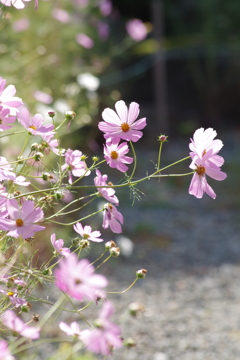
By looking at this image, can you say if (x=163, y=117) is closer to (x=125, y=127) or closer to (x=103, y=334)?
(x=125, y=127)

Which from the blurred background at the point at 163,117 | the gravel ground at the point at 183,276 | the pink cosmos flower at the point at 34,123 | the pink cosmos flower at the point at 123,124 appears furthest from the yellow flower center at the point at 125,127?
the gravel ground at the point at 183,276

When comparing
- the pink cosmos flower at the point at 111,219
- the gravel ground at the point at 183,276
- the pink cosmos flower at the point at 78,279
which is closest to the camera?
the pink cosmos flower at the point at 78,279

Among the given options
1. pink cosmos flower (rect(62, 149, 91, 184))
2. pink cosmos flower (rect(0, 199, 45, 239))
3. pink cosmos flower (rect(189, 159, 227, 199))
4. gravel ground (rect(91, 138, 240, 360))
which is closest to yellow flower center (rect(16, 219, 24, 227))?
pink cosmos flower (rect(0, 199, 45, 239))

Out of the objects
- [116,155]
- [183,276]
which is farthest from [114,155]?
[183,276]

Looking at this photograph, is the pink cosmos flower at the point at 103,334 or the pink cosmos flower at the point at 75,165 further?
the pink cosmos flower at the point at 75,165

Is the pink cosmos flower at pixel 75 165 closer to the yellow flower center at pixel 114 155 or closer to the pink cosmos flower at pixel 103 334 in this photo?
the yellow flower center at pixel 114 155

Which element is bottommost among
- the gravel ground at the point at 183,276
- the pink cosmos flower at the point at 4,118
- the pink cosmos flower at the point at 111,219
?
the pink cosmos flower at the point at 111,219
